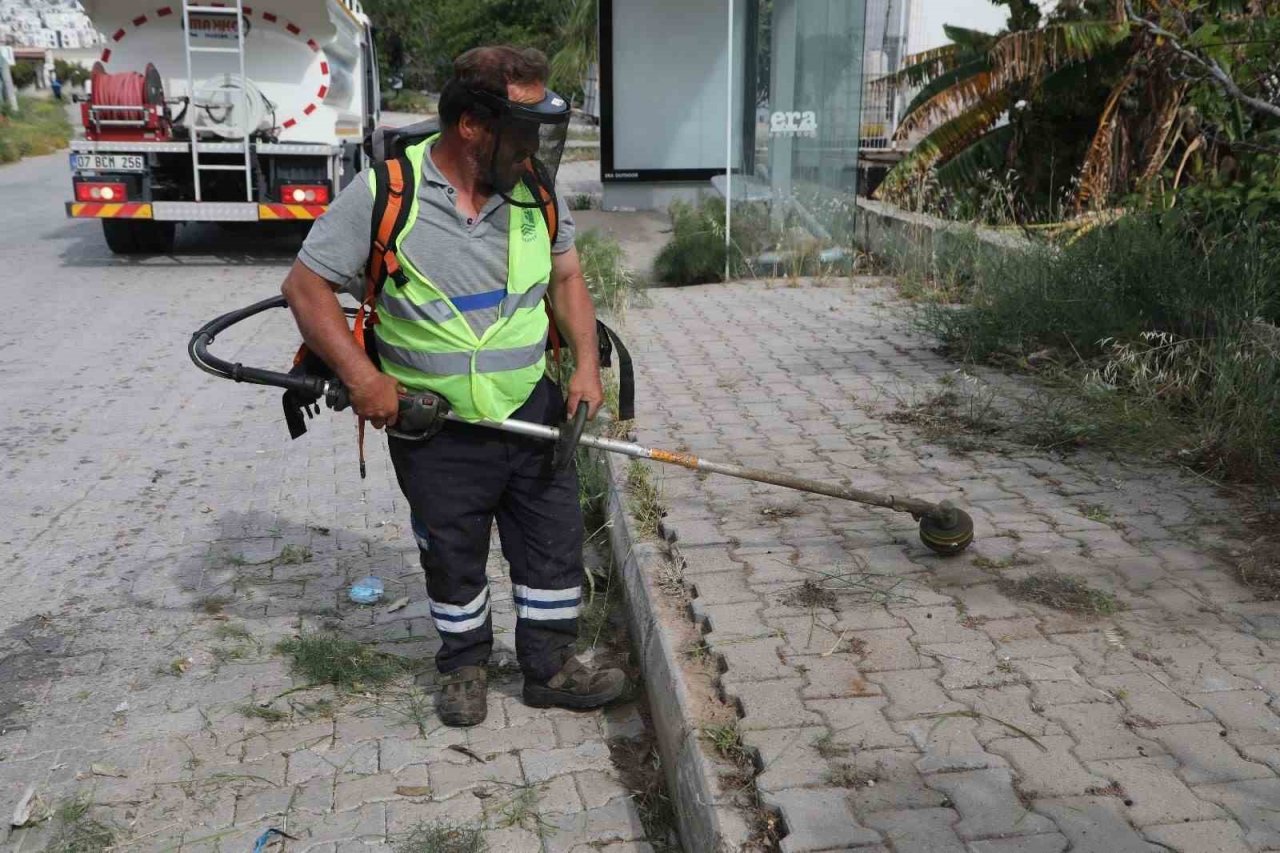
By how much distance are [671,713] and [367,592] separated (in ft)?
5.35

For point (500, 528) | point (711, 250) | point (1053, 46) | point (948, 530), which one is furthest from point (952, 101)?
point (500, 528)

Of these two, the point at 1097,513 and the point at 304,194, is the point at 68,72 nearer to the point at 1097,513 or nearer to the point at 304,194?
the point at 304,194

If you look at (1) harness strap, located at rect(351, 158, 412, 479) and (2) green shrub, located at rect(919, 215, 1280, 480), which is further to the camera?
(2) green shrub, located at rect(919, 215, 1280, 480)

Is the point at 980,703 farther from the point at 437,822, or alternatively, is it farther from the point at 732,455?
the point at 732,455

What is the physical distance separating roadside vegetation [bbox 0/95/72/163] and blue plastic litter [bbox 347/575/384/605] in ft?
81.4

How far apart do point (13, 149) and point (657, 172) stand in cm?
1742

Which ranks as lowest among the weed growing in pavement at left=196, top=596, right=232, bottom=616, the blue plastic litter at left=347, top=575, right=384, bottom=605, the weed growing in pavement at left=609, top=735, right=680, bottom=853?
the weed growing in pavement at left=609, top=735, right=680, bottom=853

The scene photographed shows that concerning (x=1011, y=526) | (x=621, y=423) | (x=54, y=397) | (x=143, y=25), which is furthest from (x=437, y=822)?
(x=143, y=25)

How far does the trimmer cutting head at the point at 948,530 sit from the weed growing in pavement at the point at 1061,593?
0.19 metres

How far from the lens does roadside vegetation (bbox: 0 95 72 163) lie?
2653 centimetres

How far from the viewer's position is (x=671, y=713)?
335cm

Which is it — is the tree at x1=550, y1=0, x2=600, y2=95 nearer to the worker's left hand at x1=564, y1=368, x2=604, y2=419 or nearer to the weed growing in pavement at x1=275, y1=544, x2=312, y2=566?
the weed growing in pavement at x1=275, y1=544, x2=312, y2=566

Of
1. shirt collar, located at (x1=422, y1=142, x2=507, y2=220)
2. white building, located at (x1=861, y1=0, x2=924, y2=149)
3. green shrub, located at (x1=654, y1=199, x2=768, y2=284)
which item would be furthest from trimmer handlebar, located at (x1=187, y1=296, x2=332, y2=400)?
white building, located at (x1=861, y1=0, x2=924, y2=149)

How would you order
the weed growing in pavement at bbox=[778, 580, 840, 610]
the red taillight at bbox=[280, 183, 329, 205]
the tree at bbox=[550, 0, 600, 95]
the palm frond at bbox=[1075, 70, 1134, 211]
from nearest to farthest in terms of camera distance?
the weed growing in pavement at bbox=[778, 580, 840, 610]
the palm frond at bbox=[1075, 70, 1134, 211]
the red taillight at bbox=[280, 183, 329, 205]
the tree at bbox=[550, 0, 600, 95]
